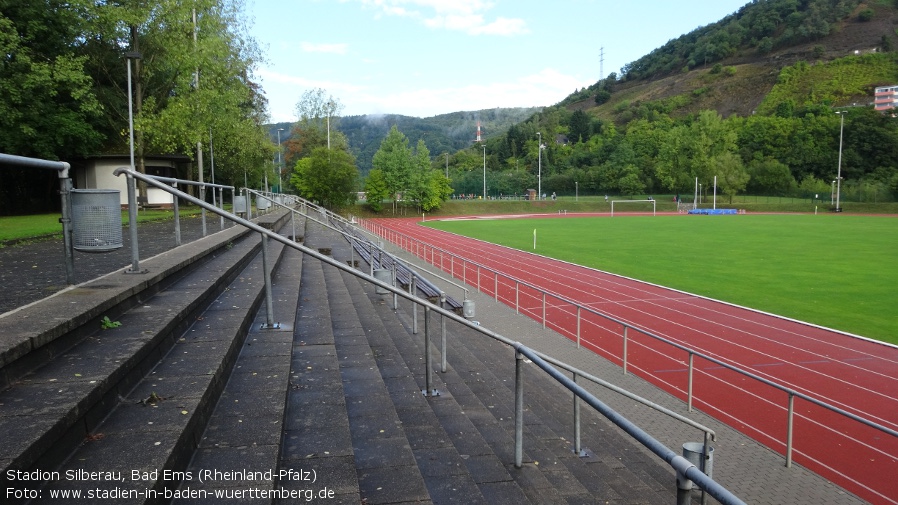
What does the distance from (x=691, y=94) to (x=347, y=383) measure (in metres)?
186

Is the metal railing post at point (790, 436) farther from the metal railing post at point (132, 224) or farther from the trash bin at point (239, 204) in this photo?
the trash bin at point (239, 204)

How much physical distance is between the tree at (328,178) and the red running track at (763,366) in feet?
129

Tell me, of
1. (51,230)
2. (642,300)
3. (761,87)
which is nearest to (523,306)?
(642,300)

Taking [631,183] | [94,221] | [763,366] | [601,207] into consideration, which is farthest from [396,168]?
[94,221]

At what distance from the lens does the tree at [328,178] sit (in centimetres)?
5525

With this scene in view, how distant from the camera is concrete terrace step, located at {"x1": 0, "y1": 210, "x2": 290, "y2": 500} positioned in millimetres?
2656

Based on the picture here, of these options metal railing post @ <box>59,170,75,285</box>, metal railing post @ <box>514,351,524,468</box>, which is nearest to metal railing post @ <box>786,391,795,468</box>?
metal railing post @ <box>514,351,524,468</box>

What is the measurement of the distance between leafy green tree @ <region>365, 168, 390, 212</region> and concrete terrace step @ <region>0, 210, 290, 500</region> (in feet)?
210

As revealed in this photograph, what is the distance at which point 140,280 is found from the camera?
504 cm

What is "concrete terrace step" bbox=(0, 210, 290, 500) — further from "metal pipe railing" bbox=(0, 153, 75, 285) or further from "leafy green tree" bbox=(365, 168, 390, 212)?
"leafy green tree" bbox=(365, 168, 390, 212)

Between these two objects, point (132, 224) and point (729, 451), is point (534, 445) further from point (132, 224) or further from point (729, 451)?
point (132, 224)

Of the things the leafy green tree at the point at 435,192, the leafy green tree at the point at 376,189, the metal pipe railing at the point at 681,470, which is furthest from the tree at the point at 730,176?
the metal pipe railing at the point at 681,470

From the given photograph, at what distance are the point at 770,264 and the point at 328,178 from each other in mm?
40529

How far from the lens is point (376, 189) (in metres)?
69.1
